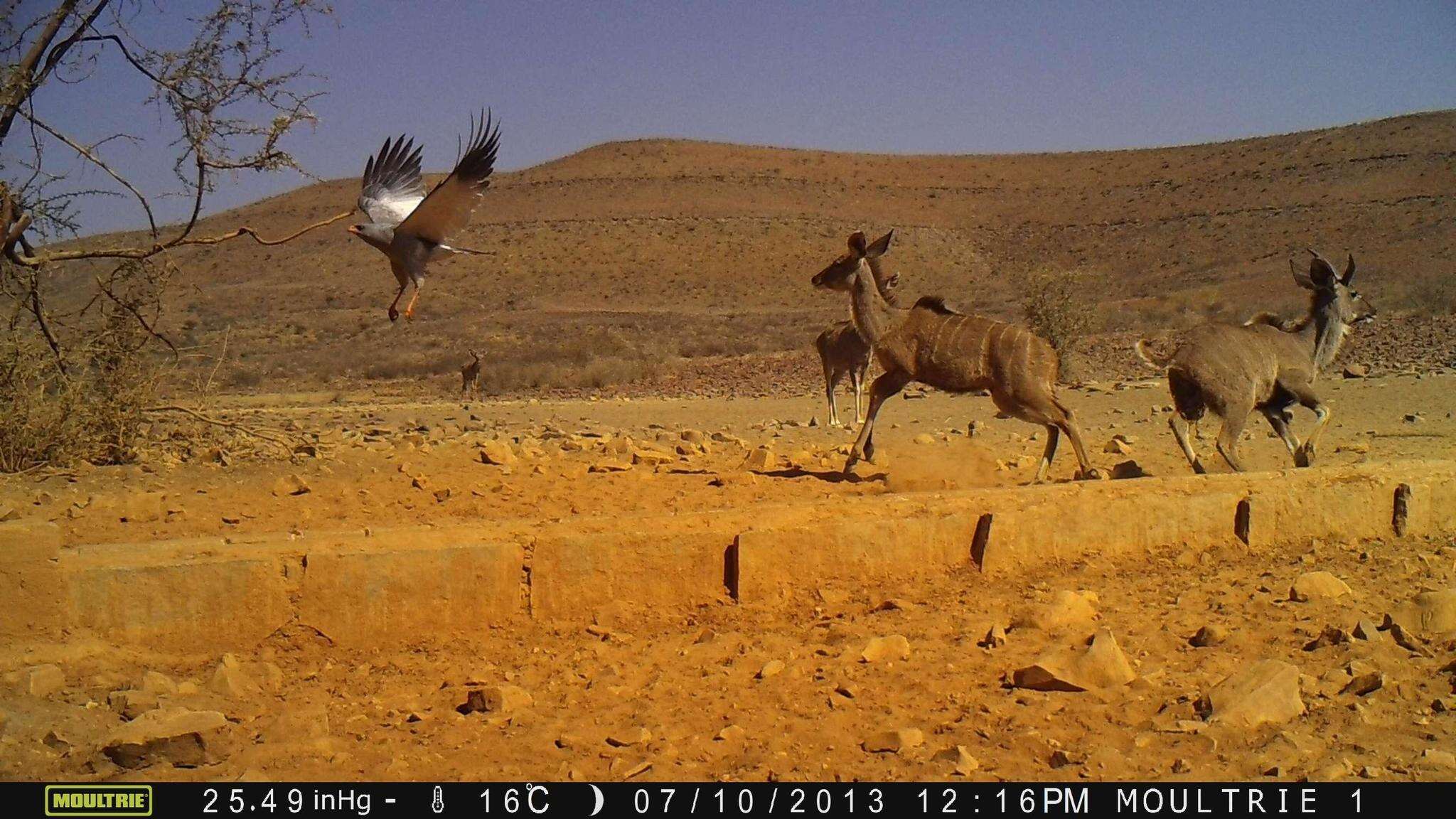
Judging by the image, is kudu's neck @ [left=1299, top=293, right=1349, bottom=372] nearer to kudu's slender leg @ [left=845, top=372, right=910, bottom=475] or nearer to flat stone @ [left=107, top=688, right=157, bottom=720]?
kudu's slender leg @ [left=845, top=372, right=910, bottom=475]

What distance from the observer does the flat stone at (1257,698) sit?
472 centimetres

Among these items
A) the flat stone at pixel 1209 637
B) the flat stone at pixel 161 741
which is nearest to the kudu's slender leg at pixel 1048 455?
the flat stone at pixel 1209 637

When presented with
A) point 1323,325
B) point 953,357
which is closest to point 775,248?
point 1323,325

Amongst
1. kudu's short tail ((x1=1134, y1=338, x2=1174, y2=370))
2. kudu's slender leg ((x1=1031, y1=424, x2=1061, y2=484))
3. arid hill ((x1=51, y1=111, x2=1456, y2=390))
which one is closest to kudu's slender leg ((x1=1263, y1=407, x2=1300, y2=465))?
kudu's short tail ((x1=1134, y1=338, x2=1174, y2=370))

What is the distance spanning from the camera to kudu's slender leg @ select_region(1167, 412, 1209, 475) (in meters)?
9.02

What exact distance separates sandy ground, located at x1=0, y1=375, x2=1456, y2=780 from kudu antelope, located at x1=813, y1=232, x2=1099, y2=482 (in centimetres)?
120

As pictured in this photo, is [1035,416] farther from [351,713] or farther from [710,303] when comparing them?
[710,303]

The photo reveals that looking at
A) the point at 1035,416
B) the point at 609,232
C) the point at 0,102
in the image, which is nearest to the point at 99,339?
the point at 0,102

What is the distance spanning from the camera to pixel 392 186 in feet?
29.8

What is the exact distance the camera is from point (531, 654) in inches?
231

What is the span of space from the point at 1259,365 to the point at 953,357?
2478 millimetres

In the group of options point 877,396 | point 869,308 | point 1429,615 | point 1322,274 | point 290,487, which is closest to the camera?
point 1429,615
